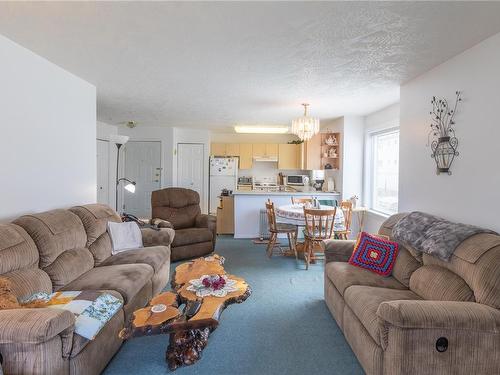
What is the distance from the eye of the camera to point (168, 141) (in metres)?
7.15

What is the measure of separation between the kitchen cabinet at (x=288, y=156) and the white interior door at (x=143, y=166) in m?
2.87

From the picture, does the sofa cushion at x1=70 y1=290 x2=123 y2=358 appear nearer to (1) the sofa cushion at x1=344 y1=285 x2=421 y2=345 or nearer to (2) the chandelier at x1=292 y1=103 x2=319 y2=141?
(1) the sofa cushion at x1=344 y1=285 x2=421 y2=345

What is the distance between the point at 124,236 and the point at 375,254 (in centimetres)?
260

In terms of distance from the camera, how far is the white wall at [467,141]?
2.31m

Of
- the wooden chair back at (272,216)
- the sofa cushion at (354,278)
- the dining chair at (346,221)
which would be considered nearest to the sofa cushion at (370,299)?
the sofa cushion at (354,278)

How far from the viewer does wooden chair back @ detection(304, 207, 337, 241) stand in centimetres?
409

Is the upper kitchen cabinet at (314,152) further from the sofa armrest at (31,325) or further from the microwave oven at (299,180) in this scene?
the sofa armrest at (31,325)

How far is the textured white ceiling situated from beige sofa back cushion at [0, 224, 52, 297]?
1482 millimetres

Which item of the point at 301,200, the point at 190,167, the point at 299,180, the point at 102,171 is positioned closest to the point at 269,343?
the point at 301,200

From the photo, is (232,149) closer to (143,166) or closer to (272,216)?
(143,166)

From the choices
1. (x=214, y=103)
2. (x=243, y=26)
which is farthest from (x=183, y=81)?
(x=243, y=26)

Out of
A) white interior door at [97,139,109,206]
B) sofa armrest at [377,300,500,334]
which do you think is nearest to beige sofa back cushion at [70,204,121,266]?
sofa armrest at [377,300,500,334]

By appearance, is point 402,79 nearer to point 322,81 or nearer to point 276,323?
point 322,81

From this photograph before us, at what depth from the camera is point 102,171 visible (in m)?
6.28
